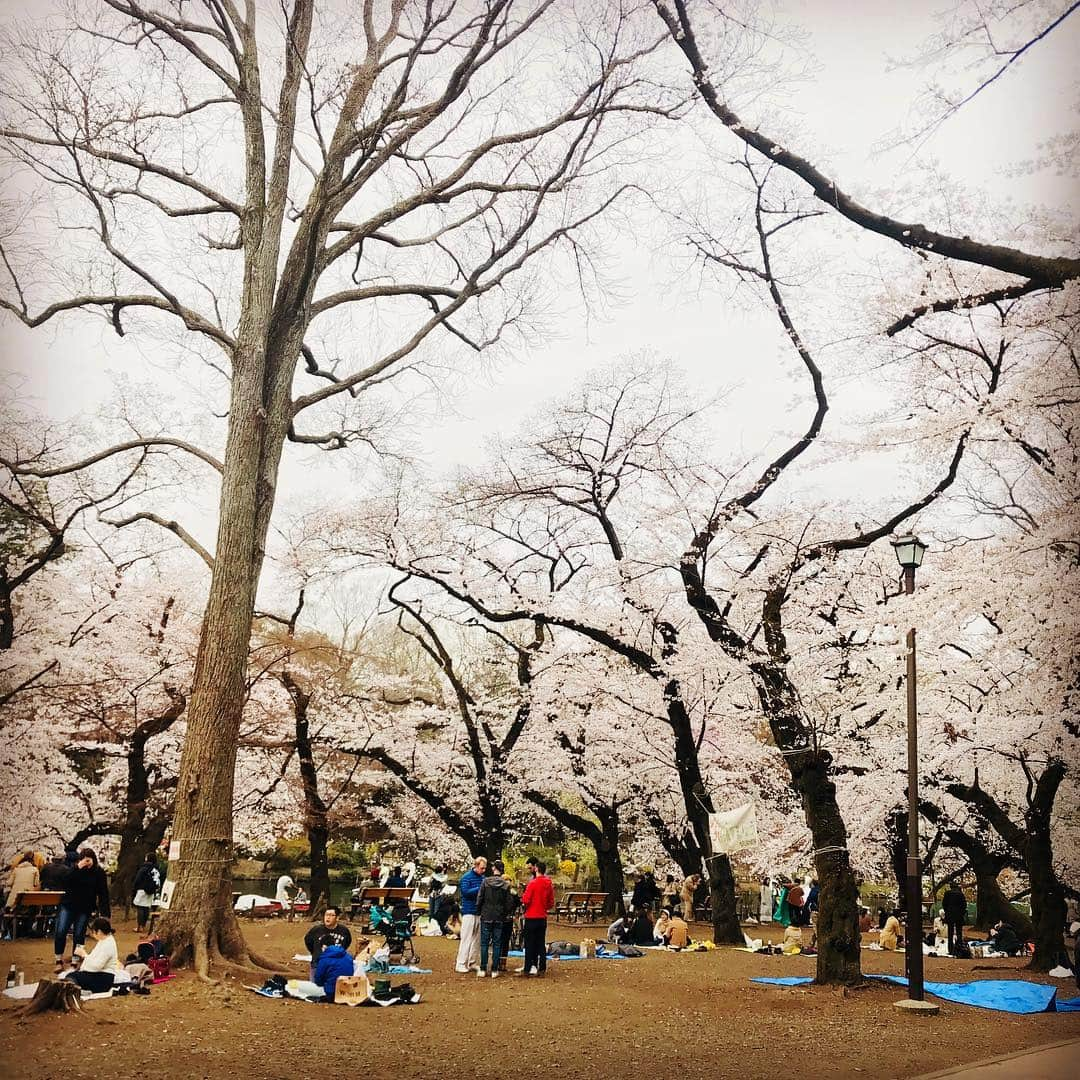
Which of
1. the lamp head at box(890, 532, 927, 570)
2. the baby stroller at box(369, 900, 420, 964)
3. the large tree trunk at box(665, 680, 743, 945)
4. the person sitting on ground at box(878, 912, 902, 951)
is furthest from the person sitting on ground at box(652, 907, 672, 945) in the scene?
the lamp head at box(890, 532, 927, 570)

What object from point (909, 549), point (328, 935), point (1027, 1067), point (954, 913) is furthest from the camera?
point (954, 913)

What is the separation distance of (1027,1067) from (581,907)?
12.9m

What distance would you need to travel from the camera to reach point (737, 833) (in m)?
12.6

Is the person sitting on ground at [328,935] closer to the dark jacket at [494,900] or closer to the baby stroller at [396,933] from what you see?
the dark jacket at [494,900]

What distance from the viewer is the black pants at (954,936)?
1375 cm

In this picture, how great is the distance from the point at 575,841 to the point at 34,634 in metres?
15.9

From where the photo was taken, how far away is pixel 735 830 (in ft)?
41.4

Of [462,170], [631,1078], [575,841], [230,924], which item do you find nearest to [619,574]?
[462,170]

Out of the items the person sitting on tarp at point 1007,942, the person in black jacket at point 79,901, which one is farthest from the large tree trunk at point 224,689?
the person sitting on tarp at point 1007,942

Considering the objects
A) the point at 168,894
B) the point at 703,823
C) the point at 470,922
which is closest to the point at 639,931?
the point at 703,823

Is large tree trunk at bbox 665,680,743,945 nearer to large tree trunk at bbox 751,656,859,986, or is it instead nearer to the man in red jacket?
large tree trunk at bbox 751,656,859,986

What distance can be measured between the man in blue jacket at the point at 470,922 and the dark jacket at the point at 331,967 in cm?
234

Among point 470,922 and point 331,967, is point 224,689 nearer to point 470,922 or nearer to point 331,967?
point 331,967

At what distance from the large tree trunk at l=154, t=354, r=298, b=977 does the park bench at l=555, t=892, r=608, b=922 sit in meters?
10.1
